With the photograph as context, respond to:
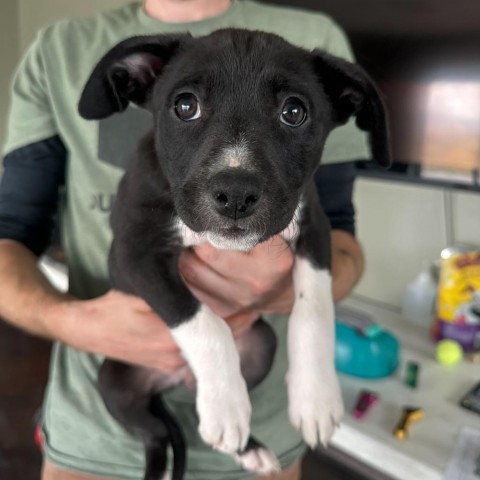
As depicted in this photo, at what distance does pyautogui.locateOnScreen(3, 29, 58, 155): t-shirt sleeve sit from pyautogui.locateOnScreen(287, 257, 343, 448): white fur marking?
0.68m

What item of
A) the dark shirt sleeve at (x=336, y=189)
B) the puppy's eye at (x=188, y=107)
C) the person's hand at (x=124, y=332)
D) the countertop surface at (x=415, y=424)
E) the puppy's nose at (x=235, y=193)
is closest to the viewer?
the puppy's nose at (x=235, y=193)

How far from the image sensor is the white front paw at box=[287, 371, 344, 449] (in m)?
1.05

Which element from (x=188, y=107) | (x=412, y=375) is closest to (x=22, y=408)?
(x=412, y=375)

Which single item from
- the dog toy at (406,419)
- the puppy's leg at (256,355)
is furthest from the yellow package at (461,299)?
the puppy's leg at (256,355)

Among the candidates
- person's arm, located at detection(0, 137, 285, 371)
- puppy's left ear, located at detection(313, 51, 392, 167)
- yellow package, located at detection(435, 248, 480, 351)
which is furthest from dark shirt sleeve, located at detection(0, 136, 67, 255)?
yellow package, located at detection(435, 248, 480, 351)

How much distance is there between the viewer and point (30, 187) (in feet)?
4.26

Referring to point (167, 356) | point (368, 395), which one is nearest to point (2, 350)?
point (368, 395)

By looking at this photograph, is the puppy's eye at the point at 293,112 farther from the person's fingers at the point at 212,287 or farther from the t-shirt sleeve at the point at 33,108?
the t-shirt sleeve at the point at 33,108

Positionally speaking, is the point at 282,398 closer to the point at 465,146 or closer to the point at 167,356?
the point at 167,356

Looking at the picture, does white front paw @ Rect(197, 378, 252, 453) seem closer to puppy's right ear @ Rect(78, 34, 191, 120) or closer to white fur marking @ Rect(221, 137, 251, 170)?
white fur marking @ Rect(221, 137, 251, 170)

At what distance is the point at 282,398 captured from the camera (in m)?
1.33

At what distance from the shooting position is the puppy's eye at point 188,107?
98cm

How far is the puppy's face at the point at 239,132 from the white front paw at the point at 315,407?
1.06 feet

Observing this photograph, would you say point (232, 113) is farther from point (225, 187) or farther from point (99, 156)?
point (99, 156)
